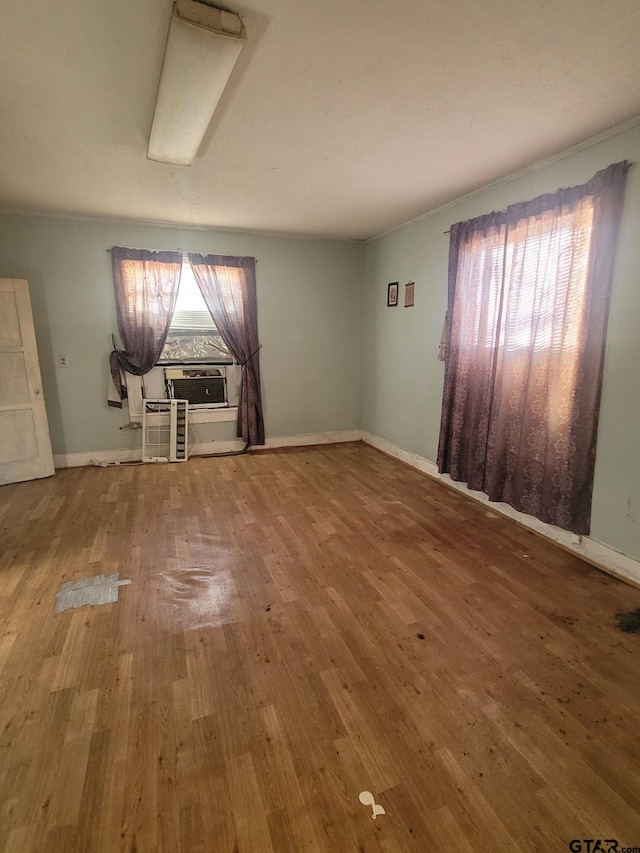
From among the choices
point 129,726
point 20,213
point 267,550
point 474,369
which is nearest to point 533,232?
point 474,369

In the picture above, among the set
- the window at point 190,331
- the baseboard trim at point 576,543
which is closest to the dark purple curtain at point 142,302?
the window at point 190,331

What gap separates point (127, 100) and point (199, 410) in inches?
122

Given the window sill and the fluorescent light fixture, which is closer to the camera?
the fluorescent light fixture

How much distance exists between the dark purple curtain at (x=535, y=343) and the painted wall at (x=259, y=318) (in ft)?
6.12

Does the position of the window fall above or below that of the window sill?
above

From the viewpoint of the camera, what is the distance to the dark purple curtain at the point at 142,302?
4.11 meters

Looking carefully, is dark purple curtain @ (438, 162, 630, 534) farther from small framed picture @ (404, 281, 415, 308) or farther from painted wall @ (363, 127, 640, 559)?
small framed picture @ (404, 281, 415, 308)

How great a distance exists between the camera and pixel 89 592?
222cm

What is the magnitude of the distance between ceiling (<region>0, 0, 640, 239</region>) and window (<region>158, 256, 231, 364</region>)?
→ 50.1 inches

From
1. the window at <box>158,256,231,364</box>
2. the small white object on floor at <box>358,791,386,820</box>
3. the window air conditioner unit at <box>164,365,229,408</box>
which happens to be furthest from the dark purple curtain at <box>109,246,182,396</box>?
the small white object on floor at <box>358,791,386,820</box>

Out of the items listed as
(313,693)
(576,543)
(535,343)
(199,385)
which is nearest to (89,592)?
(313,693)

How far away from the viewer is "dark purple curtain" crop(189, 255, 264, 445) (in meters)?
4.39

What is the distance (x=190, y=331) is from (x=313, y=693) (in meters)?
3.89

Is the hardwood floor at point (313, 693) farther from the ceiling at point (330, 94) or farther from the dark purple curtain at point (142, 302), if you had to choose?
the ceiling at point (330, 94)
